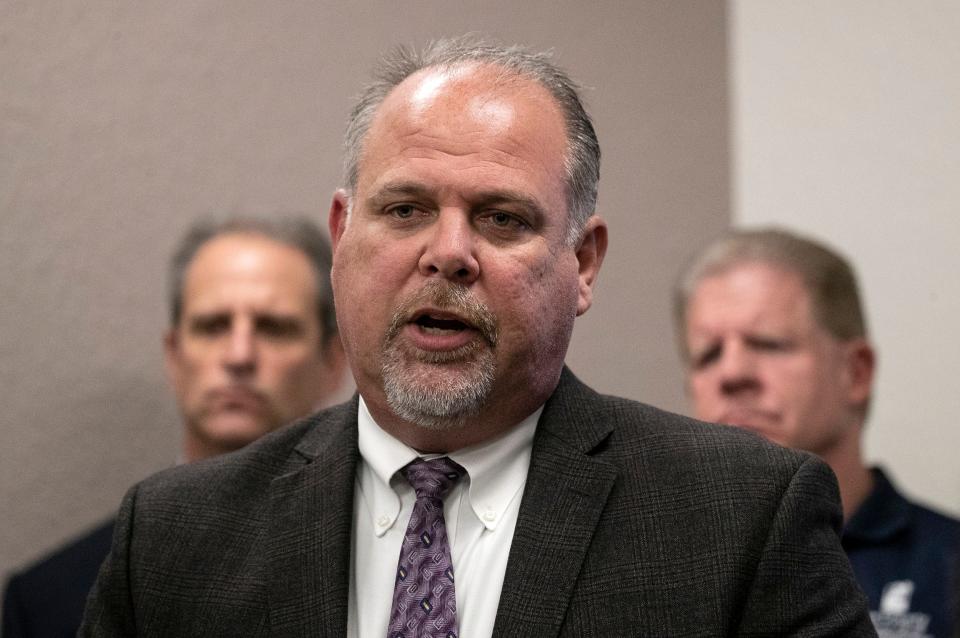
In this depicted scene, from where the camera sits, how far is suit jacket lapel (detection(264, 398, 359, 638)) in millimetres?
1611

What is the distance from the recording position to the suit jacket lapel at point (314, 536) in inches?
63.4

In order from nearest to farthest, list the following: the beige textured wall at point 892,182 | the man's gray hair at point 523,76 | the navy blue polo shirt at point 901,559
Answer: the man's gray hair at point 523,76, the navy blue polo shirt at point 901,559, the beige textured wall at point 892,182

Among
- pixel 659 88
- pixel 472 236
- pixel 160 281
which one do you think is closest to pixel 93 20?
pixel 160 281

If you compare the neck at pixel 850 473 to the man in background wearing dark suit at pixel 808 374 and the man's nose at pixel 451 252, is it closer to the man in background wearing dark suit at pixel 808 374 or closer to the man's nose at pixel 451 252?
the man in background wearing dark suit at pixel 808 374

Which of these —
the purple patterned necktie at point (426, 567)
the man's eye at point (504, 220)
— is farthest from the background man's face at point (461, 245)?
the purple patterned necktie at point (426, 567)

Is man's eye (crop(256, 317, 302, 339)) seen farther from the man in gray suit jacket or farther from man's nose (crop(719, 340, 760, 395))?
the man in gray suit jacket

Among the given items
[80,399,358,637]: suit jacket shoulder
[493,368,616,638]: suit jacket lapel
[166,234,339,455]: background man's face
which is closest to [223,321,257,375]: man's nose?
[166,234,339,455]: background man's face

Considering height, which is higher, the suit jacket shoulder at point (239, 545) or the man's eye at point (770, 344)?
the man's eye at point (770, 344)

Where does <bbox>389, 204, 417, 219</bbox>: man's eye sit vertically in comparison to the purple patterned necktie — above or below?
above

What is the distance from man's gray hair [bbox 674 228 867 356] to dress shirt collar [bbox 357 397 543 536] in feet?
4.48

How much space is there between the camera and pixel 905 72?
3.54 metres

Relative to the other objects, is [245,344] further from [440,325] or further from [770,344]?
[440,325]

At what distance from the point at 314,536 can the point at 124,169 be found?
5.75 feet

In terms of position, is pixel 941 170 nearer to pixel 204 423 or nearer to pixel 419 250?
pixel 204 423
